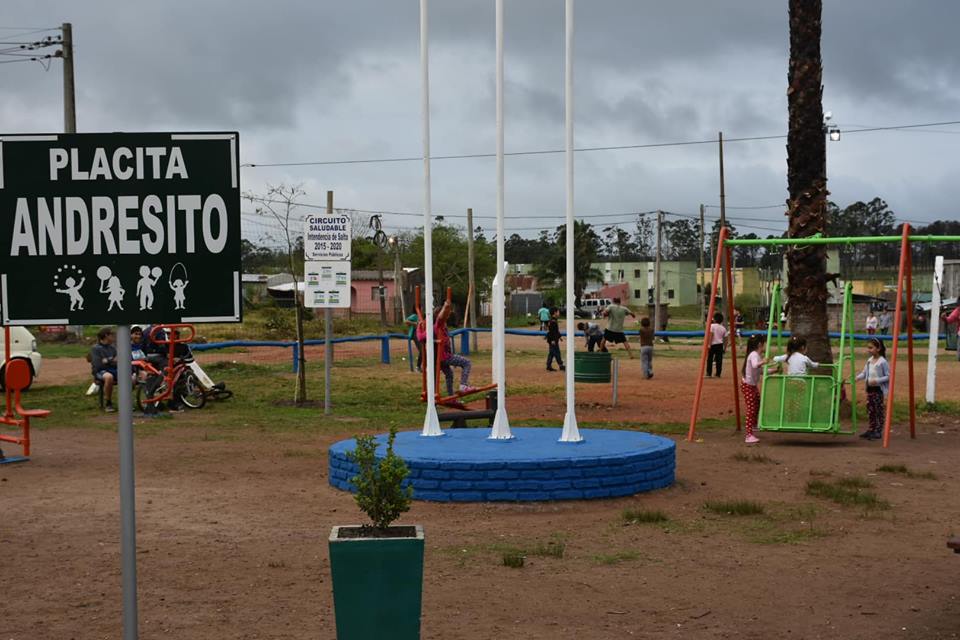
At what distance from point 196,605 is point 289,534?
2.21 metres

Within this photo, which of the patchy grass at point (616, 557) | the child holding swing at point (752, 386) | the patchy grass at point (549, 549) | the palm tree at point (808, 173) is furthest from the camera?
the palm tree at point (808, 173)

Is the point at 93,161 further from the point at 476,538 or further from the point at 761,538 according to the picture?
the point at 761,538

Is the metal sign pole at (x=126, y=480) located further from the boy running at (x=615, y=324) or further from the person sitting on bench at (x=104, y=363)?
the boy running at (x=615, y=324)

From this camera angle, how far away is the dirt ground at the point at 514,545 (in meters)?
6.90

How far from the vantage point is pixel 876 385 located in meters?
15.6

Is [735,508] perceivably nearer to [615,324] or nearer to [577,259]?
[615,324]

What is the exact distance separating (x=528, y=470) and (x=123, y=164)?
615 cm

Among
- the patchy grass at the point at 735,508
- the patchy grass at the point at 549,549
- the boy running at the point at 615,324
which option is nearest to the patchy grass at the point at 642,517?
the patchy grass at the point at 735,508

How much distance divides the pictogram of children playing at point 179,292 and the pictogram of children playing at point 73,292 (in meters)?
0.39

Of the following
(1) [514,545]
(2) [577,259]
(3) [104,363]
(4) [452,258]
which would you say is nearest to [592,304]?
(2) [577,259]

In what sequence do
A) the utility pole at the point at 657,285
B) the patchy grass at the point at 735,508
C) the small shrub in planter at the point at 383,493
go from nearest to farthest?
the small shrub in planter at the point at 383,493 < the patchy grass at the point at 735,508 < the utility pole at the point at 657,285

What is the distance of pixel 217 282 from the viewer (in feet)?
16.4

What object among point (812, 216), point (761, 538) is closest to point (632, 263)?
point (812, 216)

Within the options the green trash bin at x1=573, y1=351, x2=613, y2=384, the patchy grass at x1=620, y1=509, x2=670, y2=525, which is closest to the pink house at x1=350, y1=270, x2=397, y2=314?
the green trash bin at x1=573, y1=351, x2=613, y2=384
